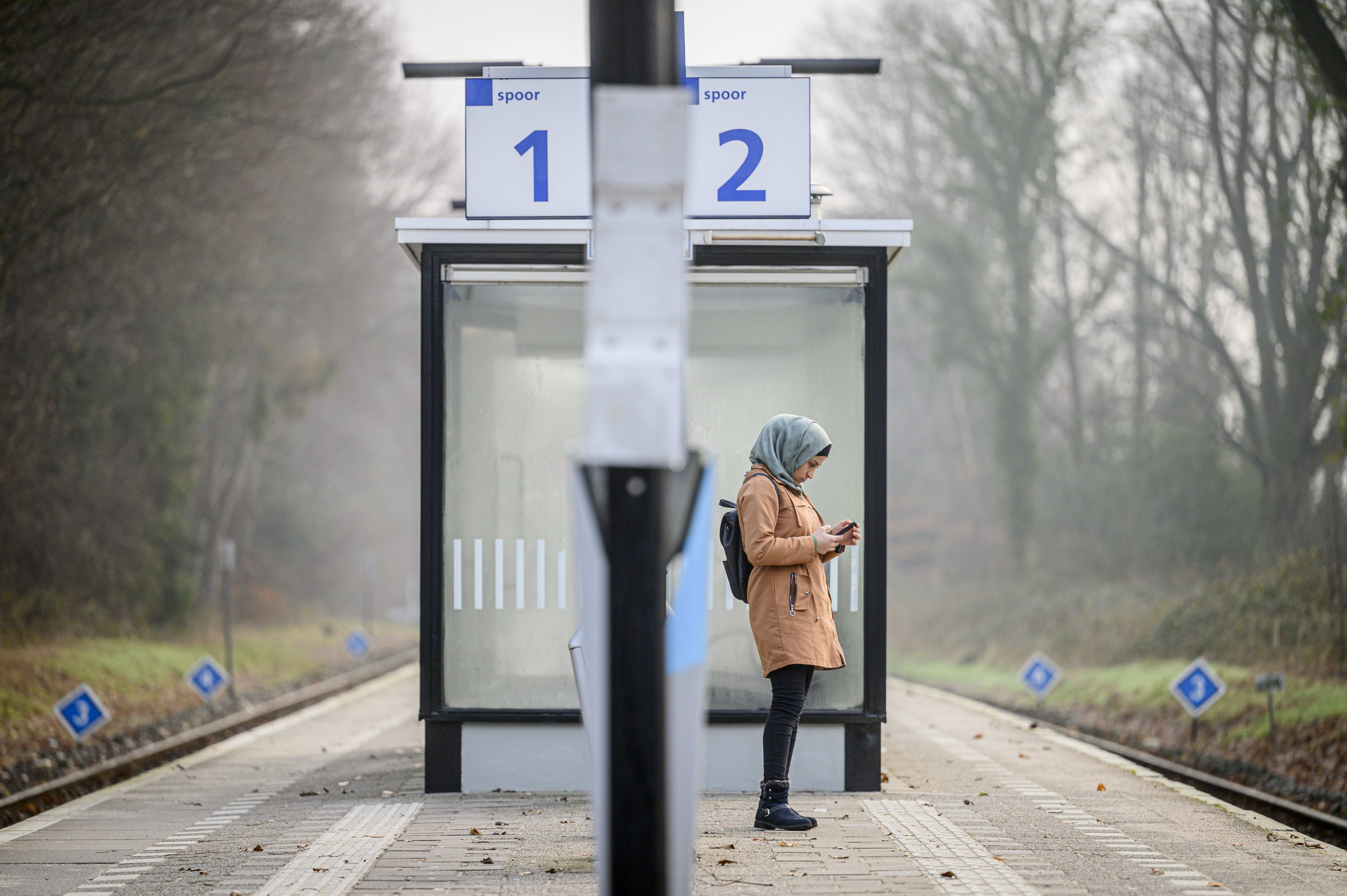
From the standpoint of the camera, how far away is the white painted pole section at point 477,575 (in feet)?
30.0

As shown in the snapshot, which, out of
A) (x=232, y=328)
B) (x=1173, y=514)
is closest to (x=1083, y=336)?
(x=1173, y=514)

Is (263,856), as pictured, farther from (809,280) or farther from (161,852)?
(809,280)

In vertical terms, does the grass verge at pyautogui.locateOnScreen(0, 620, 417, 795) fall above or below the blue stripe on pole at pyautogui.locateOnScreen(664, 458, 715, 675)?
below

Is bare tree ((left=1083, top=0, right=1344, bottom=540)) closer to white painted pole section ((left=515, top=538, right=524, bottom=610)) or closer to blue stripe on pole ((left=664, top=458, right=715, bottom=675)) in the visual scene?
white painted pole section ((left=515, top=538, right=524, bottom=610))

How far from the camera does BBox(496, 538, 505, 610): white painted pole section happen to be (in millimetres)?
9180

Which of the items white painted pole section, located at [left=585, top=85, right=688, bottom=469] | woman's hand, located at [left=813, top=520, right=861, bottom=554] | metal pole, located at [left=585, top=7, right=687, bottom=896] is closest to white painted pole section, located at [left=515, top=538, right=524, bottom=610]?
woman's hand, located at [left=813, top=520, right=861, bottom=554]

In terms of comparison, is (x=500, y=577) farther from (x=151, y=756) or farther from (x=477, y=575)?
(x=151, y=756)

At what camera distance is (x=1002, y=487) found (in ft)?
112

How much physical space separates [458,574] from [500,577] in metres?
0.26

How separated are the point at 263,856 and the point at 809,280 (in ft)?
14.7

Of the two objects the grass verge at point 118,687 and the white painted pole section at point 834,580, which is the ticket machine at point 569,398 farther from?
the grass verge at point 118,687

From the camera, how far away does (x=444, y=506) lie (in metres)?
8.96

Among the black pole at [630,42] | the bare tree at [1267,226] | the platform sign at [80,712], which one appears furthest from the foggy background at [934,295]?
the black pole at [630,42]

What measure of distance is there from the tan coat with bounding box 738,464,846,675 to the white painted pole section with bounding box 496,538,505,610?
2629 mm
